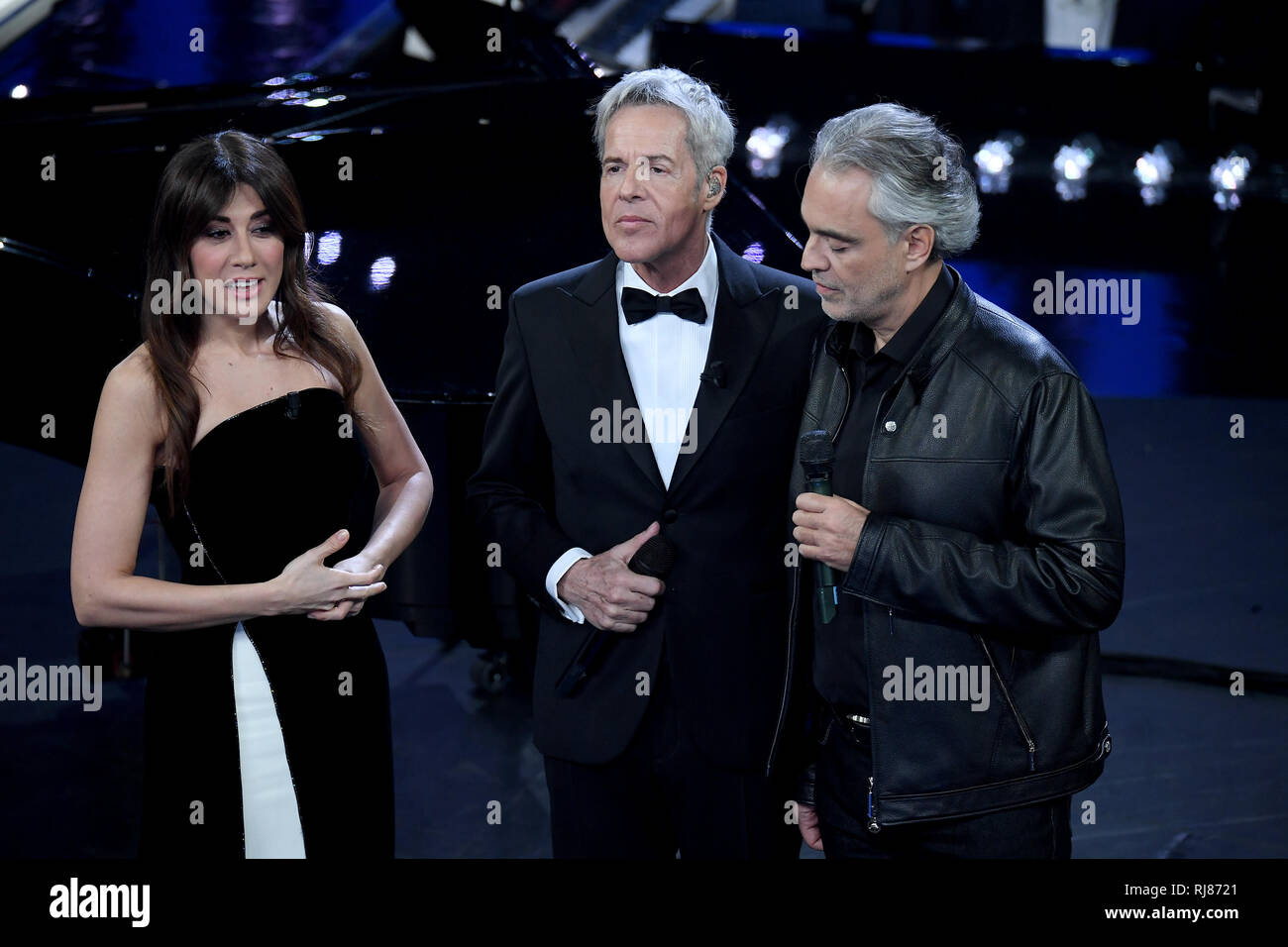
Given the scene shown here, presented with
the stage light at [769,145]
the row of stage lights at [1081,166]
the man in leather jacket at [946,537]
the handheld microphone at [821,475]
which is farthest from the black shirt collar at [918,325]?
the row of stage lights at [1081,166]

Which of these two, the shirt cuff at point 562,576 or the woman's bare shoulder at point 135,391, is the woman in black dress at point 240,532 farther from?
the shirt cuff at point 562,576

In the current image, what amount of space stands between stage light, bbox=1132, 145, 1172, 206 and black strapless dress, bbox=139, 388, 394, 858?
6.54 m

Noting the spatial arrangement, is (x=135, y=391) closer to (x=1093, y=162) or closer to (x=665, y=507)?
(x=665, y=507)

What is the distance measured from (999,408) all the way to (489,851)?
2037mm

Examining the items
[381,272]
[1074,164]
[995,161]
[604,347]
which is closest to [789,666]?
[604,347]

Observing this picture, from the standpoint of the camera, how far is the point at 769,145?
24.4 feet

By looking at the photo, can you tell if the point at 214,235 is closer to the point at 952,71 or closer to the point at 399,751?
the point at 399,751

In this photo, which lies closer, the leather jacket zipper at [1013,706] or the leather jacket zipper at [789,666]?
the leather jacket zipper at [1013,706]

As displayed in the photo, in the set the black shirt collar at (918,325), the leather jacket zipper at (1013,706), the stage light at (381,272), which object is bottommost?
the leather jacket zipper at (1013,706)

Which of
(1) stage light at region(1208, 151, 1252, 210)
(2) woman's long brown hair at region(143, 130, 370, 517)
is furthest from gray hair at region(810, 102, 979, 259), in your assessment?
(1) stage light at region(1208, 151, 1252, 210)

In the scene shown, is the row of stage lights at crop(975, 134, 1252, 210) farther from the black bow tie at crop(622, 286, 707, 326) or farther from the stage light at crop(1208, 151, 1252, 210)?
the black bow tie at crop(622, 286, 707, 326)

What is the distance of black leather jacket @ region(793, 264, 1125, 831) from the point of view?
1942 mm

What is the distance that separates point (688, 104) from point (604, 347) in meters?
0.43

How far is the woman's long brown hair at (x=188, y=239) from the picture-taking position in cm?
212
